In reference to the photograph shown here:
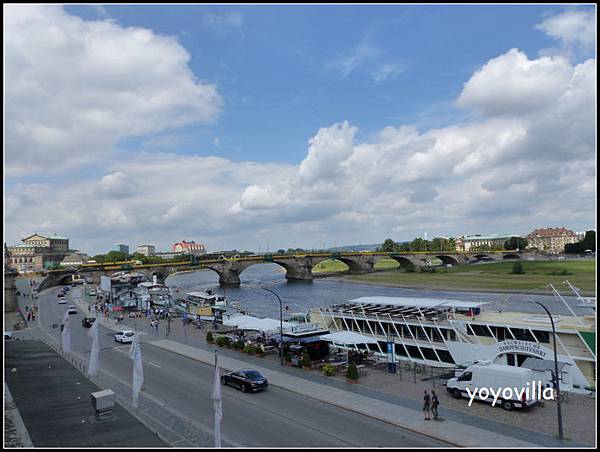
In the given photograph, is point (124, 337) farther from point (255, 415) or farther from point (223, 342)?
point (255, 415)

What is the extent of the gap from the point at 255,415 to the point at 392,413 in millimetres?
7151

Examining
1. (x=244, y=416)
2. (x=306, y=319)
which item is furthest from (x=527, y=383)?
(x=306, y=319)

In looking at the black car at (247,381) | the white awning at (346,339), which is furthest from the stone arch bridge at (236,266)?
the black car at (247,381)

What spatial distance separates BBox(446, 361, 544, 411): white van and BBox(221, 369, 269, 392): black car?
37.7ft

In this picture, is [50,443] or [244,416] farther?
[244,416]

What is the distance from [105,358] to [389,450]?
29.6m

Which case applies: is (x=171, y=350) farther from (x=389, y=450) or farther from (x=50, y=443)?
(x=389, y=450)

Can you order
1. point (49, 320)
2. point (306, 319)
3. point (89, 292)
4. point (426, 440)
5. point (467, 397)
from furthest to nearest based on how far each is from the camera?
point (89, 292) < point (49, 320) < point (306, 319) < point (467, 397) < point (426, 440)

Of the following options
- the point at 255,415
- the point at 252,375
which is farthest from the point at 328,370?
the point at 255,415

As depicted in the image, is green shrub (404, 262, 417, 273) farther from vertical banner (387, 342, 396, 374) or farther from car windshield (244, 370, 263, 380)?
car windshield (244, 370, 263, 380)

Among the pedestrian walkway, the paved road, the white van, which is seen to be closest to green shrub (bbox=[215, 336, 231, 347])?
the paved road

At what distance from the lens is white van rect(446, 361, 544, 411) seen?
24644 mm

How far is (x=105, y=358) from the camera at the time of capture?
132ft

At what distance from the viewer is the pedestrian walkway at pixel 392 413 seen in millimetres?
20453
